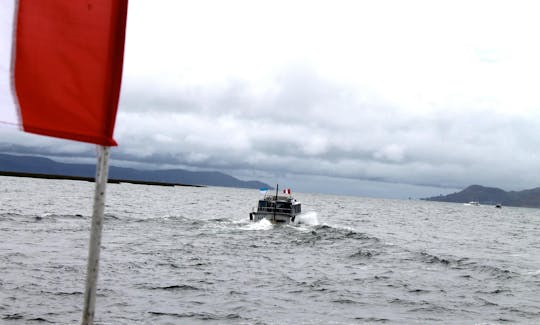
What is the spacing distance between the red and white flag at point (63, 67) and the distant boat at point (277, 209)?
56990 mm

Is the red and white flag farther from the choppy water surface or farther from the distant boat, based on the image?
the distant boat

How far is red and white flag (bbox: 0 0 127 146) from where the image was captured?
4.57 metres

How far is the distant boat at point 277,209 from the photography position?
6178 centimetres

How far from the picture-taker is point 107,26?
4.80 m

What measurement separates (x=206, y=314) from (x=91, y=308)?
53.1 feet

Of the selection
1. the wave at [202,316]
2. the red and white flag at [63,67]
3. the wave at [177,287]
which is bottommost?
the wave at [202,316]

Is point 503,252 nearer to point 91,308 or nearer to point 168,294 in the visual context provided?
point 168,294

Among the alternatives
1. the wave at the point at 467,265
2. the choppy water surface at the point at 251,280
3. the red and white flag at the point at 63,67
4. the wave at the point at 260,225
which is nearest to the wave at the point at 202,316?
the choppy water surface at the point at 251,280

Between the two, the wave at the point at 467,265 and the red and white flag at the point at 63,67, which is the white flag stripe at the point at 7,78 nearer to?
the red and white flag at the point at 63,67

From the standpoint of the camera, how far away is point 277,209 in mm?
62344

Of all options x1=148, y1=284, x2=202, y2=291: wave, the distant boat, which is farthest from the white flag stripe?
the distant boat

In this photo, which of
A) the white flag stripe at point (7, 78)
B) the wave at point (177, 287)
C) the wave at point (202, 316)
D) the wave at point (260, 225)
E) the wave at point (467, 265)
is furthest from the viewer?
the wave at point (260, 225)

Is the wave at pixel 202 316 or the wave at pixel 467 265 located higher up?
the wave at pixel 467 265

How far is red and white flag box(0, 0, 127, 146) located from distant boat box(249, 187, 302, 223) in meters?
57.0
